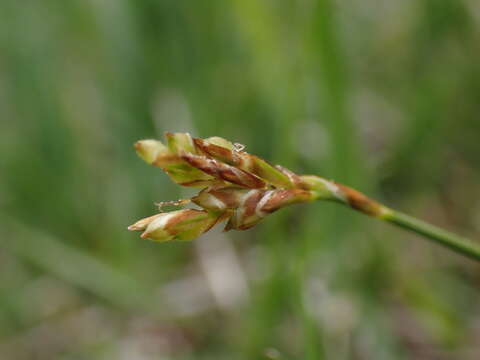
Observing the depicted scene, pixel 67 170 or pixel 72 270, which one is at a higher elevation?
pixel 67 170

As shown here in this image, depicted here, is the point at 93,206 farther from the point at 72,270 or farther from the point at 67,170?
the point at 72,270

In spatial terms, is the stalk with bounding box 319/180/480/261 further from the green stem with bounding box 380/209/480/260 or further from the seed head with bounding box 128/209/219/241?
the seed head with bounding box 128/209/219/241

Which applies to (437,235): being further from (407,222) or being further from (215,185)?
(215,185)

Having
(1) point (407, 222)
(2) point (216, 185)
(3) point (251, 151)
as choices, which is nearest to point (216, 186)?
(2) point (216, 185)

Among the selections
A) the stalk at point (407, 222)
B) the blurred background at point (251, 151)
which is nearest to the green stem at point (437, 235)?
the stalk at point (407, 222)

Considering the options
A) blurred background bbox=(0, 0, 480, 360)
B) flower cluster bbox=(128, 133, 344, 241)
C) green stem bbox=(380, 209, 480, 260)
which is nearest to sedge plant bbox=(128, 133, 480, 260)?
flower cluster bbox=(128, 133, 344, 241)

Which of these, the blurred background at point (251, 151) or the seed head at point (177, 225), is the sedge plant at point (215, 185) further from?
the blurred background at point (251, 151)

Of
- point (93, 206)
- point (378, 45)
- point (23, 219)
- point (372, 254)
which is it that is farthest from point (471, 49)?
point (23, 219)
